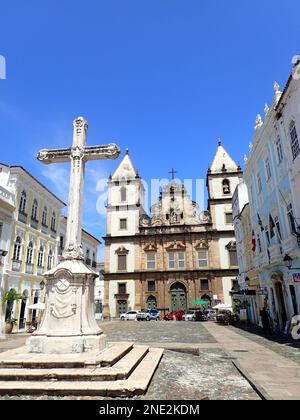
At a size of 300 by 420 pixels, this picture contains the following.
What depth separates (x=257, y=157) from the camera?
1970 cm

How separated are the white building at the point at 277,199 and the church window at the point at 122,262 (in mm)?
22549

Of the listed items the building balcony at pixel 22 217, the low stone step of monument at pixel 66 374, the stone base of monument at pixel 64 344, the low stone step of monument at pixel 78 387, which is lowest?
the low stone step of monument at pixel 78 387

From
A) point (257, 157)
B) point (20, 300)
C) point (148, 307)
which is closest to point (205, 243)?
point (148, 307)

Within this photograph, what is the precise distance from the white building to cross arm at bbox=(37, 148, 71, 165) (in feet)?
31.9

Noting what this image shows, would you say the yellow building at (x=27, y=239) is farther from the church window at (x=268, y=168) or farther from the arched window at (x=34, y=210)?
the church window at (x=268, y=168)

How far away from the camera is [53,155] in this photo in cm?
1002

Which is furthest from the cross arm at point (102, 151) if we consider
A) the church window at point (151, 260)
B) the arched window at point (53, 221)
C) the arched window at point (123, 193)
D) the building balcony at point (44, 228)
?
the arched window at point (123, 193)

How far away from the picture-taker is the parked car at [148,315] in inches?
1325

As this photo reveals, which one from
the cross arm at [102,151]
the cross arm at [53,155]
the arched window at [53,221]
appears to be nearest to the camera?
the cross arm at [102,151]

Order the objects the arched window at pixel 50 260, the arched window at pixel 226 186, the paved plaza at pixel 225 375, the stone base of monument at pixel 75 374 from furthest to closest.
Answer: the arched window at pixel 226 186 → the arched window at pixel 50 260 → the paved plaza at pixel 225 375 → the stone base of monument at pixel 75 374

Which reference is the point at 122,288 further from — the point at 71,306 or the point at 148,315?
the point at 71,306

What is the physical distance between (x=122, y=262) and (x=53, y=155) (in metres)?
31.9
